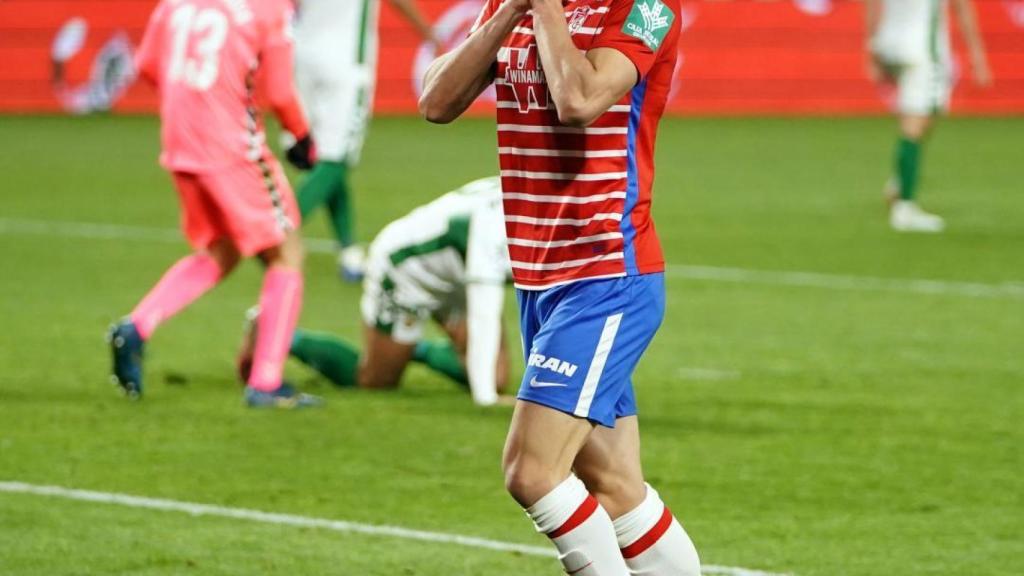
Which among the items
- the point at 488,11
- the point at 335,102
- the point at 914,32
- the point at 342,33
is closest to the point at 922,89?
the point at 914,32

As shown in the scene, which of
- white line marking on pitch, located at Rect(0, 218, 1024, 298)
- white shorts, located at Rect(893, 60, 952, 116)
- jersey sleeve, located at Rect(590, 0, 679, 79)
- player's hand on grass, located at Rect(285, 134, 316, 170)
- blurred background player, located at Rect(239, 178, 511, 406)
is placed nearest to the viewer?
jersey sleeve, located at Rect(590, 0, 679, 79)

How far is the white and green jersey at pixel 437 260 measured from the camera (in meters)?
8.02

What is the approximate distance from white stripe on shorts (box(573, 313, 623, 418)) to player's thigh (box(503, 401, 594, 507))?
0.03m

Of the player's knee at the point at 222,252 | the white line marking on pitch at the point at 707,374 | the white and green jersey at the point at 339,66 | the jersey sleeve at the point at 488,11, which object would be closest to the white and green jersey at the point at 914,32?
the white and green jersey at the point at 339,66

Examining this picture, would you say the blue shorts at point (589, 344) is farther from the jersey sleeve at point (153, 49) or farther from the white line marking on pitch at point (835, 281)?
the white line marking on pitch at point (835, 281)

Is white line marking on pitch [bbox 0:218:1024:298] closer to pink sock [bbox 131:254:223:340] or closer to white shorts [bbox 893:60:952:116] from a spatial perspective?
white shorts [bbox 893:60:952:116]

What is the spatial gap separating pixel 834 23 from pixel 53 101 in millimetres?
9782

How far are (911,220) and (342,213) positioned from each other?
14.7ft

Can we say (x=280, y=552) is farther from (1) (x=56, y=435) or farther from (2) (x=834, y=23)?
(2) (x=834, y=23)

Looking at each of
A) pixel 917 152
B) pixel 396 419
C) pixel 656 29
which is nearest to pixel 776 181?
pixel 917 152

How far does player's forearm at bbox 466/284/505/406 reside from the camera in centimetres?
794

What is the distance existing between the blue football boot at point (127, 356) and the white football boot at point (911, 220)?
760cm

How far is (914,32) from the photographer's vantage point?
15.1m

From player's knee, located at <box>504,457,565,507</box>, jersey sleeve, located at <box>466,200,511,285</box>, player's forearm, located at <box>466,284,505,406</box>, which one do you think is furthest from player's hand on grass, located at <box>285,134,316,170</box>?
player's knee, located at <box>504,457,565,507</box>
